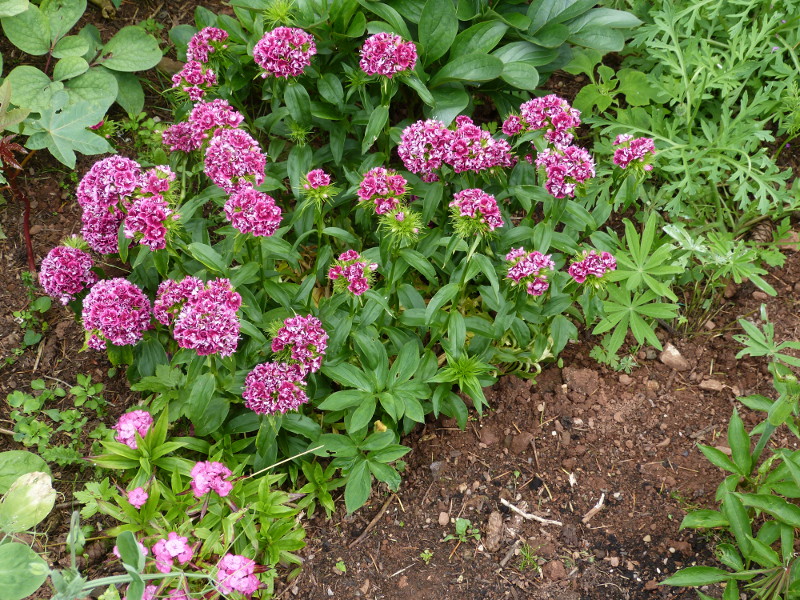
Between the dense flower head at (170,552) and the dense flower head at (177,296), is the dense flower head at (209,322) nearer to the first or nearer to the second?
A: the dense flower head at (177,296)

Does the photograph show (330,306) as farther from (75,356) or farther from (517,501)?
(75,356)

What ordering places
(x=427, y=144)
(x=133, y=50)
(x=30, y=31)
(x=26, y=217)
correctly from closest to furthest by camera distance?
(x=427, y=144)
(x=26, y=217)
(x=30, y=31)
(x=133, y=50)

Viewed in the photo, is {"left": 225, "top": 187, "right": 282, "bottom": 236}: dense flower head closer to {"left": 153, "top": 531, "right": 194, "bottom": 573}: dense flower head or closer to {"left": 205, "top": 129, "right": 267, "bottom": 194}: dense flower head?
{"left": 205, "top": 129, "right": 267, "bottom": 194}: dense flower head

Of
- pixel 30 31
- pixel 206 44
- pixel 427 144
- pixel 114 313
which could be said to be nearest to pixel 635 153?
pixel 427 144

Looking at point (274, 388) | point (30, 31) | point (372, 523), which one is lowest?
point (372, 523)

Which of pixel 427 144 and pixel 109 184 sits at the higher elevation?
pixel 427 144

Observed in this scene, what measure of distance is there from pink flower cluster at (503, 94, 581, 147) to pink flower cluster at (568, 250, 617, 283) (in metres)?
0.44

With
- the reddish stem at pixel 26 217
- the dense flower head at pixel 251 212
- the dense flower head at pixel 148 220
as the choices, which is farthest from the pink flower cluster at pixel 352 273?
the reddish stem at pixel 26 217

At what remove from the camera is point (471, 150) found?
2600mm

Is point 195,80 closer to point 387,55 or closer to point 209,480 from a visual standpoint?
point 387,55

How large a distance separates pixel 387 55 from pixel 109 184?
3.77ft

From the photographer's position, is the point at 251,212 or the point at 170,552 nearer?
the point at 170,552

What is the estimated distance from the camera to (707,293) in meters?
3.46

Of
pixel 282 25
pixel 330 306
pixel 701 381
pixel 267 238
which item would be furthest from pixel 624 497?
pixel 282 25
